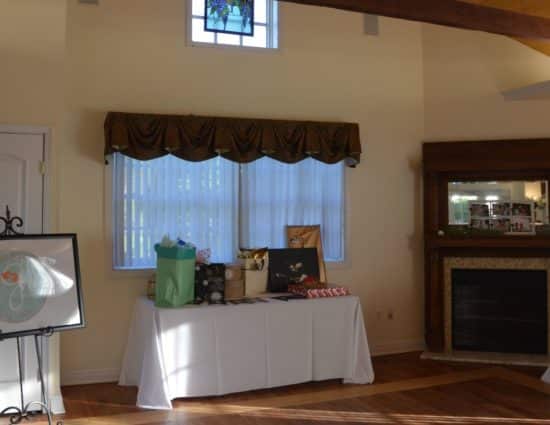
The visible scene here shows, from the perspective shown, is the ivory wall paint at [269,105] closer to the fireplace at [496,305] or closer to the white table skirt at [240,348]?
the fireplace at [496,305]

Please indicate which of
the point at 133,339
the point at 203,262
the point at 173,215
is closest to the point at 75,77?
the point at 173,215

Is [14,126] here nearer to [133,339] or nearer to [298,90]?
[133,339]

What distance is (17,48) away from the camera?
419 cm

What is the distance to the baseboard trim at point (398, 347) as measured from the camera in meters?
5.90

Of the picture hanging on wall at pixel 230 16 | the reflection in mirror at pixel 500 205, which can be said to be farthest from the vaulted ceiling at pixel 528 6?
the picture hanging on wall at pixel 230 16

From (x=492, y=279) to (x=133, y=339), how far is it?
11.1 ft

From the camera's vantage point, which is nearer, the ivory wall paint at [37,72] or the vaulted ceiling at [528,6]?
the ivory wall paint at [37,72]

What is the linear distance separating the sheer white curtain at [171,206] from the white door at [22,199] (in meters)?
0.86

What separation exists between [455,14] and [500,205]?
2070 millimetres

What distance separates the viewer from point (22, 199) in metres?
4.22

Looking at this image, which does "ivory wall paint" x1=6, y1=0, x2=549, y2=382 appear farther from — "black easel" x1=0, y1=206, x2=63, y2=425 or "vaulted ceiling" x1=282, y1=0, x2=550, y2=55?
"vaulted ceiling" x1=282, y1=0, x2=550, y2=55

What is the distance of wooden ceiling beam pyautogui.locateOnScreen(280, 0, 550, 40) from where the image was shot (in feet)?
13.4

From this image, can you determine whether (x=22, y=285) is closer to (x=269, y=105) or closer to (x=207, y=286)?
(x=207, y=286)

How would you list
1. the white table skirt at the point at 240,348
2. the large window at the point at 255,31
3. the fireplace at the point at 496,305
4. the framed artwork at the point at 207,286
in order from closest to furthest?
the white table skirt at the point at 240,348
the framed artwork at the point at 207,286
the large window at the point at 255,31
the fireplace at the point at 496,305
